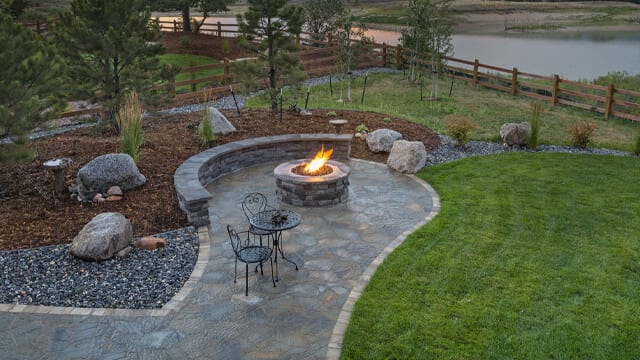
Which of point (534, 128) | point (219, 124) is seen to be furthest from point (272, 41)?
point (534, 128)

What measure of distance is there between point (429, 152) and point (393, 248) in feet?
16.1

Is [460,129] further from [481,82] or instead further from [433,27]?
[481,82]

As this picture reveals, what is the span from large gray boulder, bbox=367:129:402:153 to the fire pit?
238cm

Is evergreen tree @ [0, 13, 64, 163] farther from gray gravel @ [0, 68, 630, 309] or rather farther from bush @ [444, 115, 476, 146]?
bush @ [444, 115, 476, 146]

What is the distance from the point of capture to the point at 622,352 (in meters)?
4.78

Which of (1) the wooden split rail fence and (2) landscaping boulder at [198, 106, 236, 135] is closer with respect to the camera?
(2) landscaping boulder at [198, 106, 236, 135]

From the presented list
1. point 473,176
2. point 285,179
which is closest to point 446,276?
point 285,179

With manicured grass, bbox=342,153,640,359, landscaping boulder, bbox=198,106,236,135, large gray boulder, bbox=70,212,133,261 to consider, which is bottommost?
manicured grass, bbox=342,153,640,359

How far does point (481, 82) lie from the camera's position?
20.8m

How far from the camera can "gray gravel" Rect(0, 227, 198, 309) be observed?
19.0ft

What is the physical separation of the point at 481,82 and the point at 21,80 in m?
17.3

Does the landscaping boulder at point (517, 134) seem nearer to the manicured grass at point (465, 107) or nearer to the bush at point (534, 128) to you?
the bush at point (534, 128)

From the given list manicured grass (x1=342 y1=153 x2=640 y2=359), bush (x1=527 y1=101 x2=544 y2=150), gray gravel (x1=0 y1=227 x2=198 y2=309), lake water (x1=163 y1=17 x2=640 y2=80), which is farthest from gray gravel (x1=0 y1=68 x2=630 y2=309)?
lake water (x1=163 y1=17 x2=640 y2=80)

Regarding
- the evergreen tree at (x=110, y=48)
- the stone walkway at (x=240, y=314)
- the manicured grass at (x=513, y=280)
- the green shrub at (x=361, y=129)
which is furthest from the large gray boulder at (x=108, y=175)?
the green shrub at (x=361, y=129)
